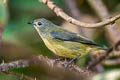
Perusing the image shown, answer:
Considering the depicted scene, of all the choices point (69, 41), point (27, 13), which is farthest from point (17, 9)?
point (69, 41)

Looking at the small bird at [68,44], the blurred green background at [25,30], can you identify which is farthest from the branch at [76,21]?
the blurred green background at [25,30]

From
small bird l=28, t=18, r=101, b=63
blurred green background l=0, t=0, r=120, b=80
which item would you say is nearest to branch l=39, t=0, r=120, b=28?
small bird l=28, t=18, r=101, b=63

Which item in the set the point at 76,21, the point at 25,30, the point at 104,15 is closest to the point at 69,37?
the point at 104,15

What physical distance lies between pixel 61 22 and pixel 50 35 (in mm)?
1268

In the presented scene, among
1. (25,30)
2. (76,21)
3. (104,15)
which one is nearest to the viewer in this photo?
(76,21)

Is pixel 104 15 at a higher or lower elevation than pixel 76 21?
higher

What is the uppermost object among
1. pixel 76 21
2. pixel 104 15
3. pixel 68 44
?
pixel 104 15

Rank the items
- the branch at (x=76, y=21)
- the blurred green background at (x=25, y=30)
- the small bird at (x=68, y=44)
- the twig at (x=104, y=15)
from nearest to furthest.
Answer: the branch at (x=76, y=21), the small bird at (x=68, y=44), the twig at (x=104, y=15), the blurred green background at (x=25, y=30)

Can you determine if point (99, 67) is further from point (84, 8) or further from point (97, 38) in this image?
point (84, 8)

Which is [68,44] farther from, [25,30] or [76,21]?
[76,21]

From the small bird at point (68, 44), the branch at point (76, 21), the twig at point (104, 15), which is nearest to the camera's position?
the branch at point (76, 21)

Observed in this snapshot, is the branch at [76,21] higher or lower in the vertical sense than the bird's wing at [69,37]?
lower

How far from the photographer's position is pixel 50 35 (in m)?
4.05

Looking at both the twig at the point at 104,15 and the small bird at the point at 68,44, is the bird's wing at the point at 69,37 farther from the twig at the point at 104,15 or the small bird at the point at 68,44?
Result: the twig at the point at 104,15
